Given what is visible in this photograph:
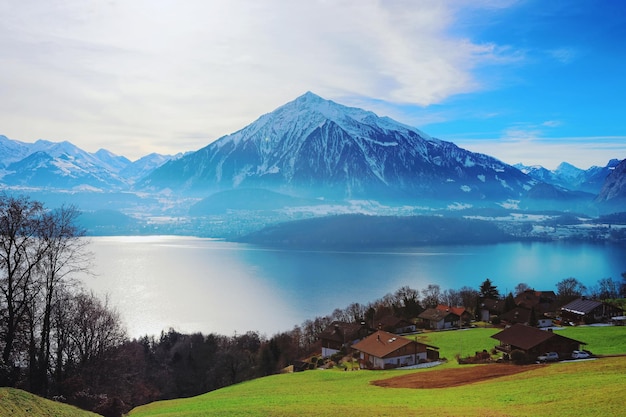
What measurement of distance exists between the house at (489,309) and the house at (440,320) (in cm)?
585

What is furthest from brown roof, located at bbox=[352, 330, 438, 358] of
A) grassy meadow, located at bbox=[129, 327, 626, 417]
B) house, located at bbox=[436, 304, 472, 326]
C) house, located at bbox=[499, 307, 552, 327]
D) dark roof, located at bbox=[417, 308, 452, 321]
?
house, located at bbox=[499, 307, 552, 327]

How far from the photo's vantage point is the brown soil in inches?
990

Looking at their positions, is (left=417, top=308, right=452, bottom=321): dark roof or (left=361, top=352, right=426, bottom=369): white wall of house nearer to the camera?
(left=361, top=352, right=426, bottom=369): white wall of house

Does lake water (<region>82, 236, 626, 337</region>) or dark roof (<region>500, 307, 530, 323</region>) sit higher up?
dark roof (<region>500, 307, 530, 323</region>)

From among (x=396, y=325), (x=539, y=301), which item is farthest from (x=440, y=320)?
(x=539, y=301)

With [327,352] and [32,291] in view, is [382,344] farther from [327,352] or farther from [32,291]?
[32,291]

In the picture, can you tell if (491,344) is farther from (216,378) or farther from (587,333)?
(216,378)

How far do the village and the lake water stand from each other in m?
27.5

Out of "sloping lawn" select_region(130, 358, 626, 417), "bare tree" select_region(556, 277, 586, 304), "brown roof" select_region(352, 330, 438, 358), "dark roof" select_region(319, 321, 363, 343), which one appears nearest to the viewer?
"sloping lawn" select_region(130, 358, 626, 417)

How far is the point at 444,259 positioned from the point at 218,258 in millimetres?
87363

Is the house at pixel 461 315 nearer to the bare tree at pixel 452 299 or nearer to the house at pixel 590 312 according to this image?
the house at pixel 590 312

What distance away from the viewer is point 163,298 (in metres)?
108

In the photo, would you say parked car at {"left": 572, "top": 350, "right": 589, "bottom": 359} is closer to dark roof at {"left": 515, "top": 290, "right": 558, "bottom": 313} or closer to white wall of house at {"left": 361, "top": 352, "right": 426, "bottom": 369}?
white wall of house at {"left": 361, "top": 352, "right": 426, "bottom": 369}

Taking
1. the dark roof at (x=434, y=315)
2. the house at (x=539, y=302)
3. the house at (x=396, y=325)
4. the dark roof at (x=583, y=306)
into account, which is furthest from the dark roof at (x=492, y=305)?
the house at (x=396, y=325)
